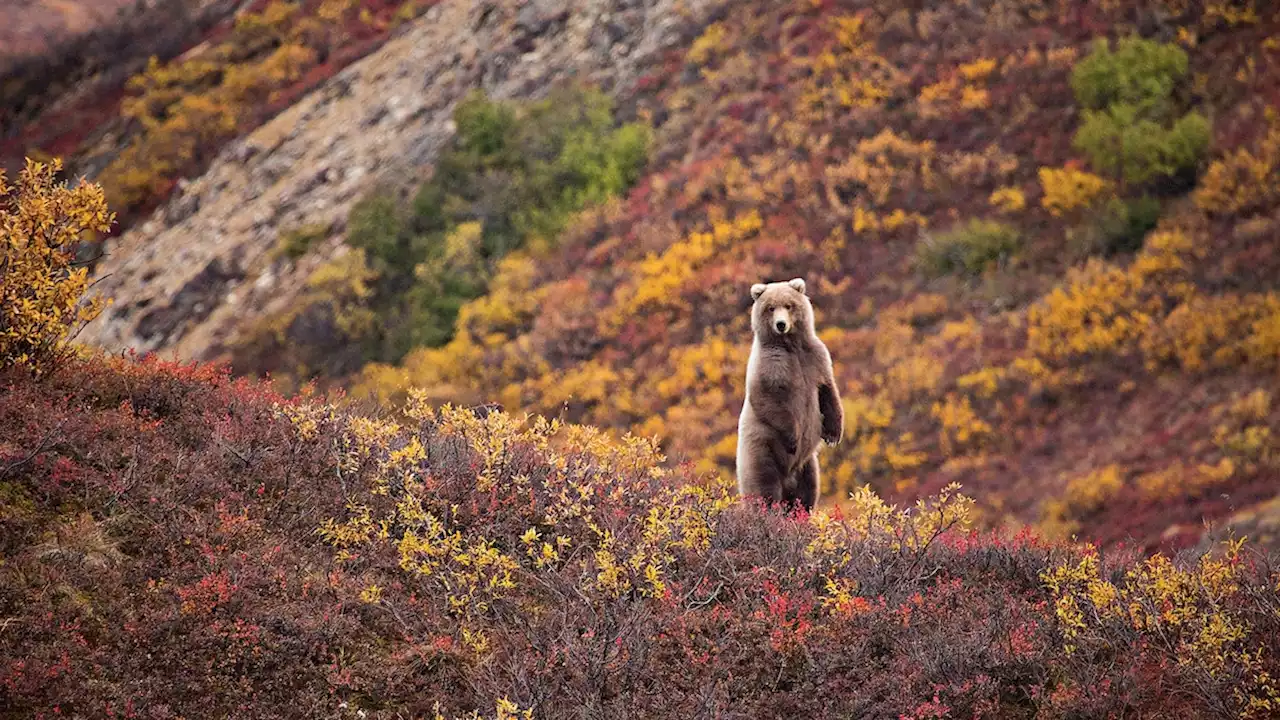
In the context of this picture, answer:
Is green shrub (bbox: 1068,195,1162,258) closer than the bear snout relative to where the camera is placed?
No

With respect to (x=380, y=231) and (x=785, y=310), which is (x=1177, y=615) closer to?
(x=785, y=310)

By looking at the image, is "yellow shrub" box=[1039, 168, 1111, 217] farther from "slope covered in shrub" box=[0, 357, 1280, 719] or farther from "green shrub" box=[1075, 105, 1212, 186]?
"slope covered in shrub" box=[0, 357, 1280, 719]

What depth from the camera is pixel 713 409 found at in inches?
1001

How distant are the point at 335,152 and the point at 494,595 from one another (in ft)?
127

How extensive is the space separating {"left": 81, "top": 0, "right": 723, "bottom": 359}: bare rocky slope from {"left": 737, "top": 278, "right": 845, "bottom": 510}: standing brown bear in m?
29.3

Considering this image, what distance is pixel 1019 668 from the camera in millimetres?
5984

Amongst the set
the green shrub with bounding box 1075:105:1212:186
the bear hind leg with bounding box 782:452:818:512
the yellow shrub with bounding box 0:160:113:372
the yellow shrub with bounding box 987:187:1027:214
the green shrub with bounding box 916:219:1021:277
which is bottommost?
the green shrub with bounding box 916:219:1021:277

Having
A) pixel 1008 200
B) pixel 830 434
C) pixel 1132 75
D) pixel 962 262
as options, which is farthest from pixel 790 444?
pixel 1132 75

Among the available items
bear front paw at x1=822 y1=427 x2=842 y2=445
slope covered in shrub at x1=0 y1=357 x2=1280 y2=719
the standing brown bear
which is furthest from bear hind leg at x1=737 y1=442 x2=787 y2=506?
slope covered in shrub at x1=0 y1=357 x2=1280 y2=719

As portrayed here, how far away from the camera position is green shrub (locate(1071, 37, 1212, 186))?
2462cm

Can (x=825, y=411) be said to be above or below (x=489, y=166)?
above

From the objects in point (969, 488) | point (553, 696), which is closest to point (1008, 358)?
point (969, 488)

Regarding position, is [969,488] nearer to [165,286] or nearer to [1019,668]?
[1019,668]

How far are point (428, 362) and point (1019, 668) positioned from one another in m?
26.6
